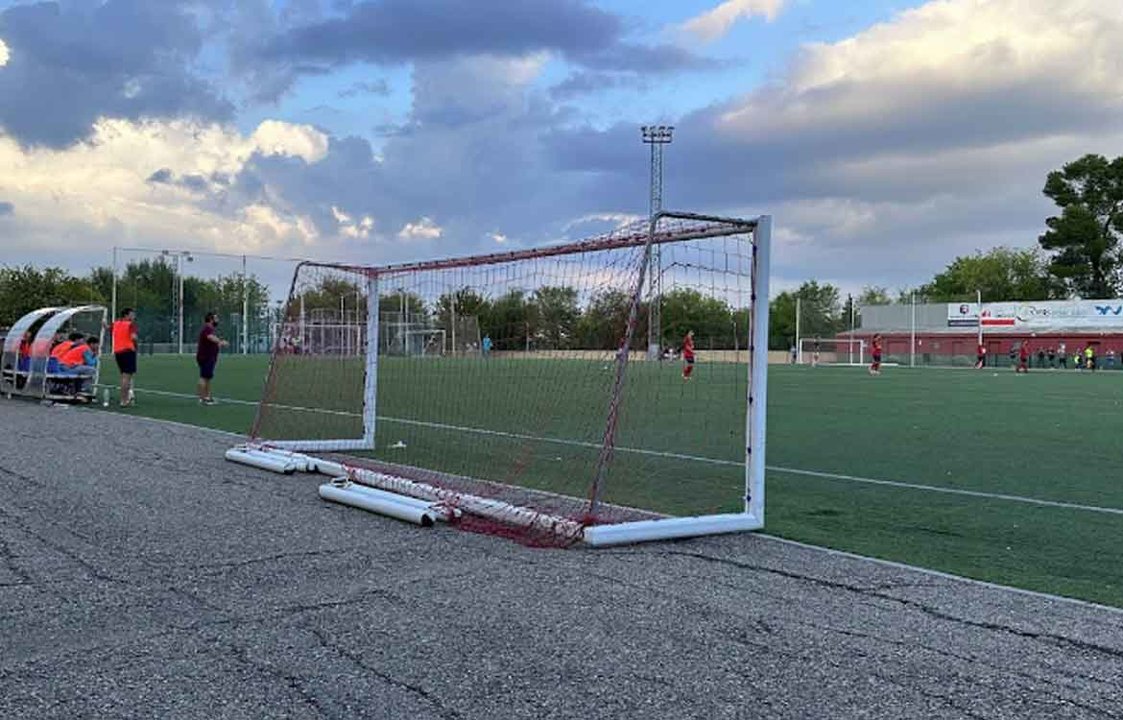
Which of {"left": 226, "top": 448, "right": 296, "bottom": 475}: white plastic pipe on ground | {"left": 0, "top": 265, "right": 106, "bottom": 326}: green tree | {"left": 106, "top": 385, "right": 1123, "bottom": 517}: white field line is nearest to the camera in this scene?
{"left": 106, "top": 385, "right": 1123, "bottom": 517}: white field line

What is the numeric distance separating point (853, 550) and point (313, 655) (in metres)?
4.27

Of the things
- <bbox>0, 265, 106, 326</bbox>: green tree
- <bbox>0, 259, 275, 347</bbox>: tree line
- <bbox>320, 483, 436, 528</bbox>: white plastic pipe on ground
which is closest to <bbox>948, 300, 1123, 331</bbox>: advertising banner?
<bbox>0, 259, 275, 347</bbox>: tree line

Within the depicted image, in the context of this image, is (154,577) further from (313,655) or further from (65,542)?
(313,655)

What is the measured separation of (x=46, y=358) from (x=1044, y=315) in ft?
243

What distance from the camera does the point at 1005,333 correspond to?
3162 inches

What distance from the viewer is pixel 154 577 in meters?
6.35

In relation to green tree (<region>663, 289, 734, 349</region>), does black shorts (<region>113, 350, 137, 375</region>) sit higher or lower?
lower

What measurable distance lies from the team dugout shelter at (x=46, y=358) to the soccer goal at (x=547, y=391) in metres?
5.96

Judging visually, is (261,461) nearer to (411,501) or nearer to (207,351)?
(411,501)

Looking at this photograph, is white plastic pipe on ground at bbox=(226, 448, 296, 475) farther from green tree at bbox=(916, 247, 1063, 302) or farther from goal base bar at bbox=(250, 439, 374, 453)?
green tree at bbox=(916, 247, 1063, 302)

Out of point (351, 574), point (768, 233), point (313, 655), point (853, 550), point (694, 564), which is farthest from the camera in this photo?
point (768, 233)

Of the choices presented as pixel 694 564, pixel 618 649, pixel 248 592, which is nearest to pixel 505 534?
pixel 694 564

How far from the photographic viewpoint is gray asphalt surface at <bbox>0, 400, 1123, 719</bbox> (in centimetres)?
437

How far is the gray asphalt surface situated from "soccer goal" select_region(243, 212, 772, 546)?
1.16 metres
